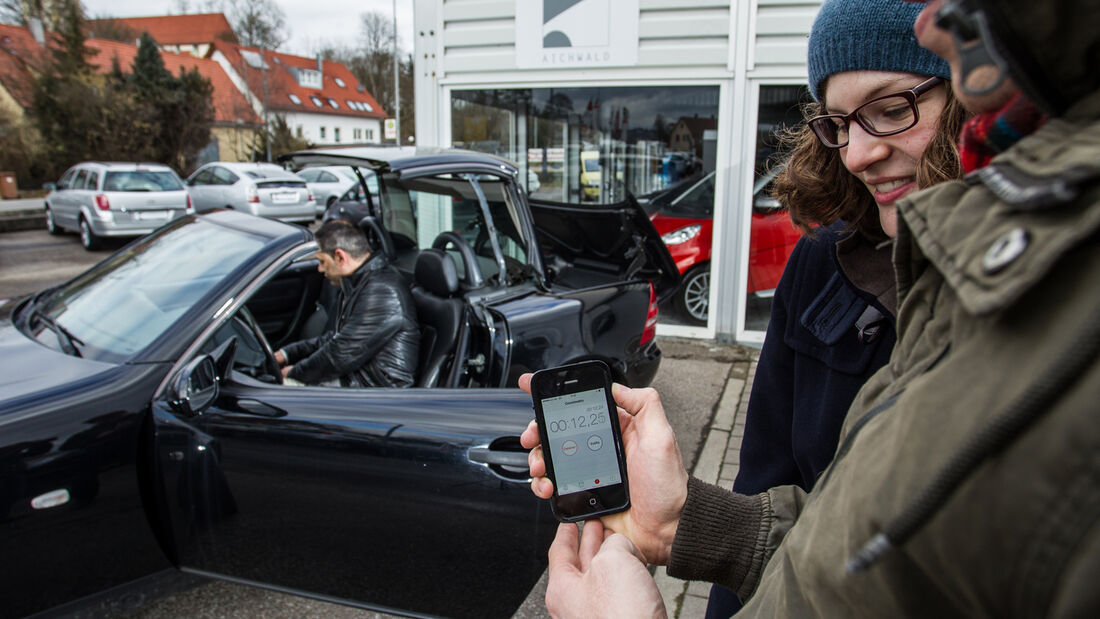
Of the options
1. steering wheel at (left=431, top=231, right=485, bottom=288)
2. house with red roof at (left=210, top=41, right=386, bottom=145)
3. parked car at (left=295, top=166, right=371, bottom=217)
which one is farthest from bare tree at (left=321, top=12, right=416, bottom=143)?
steering wheel at (left=431, top=231, right=485, bottom=288)

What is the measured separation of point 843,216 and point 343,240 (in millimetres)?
2769

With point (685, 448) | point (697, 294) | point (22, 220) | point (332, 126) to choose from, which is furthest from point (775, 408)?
point (332, 126)

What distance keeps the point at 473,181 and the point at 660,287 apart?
4.47ft

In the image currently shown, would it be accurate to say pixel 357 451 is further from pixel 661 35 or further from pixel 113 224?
pixel 113 224

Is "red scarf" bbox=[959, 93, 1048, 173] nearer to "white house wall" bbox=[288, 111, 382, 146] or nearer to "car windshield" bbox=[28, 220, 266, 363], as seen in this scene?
"car windshield" bbox=[28, 220, 266, 363]

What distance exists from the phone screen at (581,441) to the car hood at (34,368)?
185 cm

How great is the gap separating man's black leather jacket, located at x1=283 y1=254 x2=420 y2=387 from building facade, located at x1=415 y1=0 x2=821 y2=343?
3640 mm

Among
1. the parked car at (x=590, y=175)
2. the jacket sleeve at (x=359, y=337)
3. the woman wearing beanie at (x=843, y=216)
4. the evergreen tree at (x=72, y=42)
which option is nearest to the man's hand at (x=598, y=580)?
the woman wearing beanie at (x=843, y=216)

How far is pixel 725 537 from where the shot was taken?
1.08 metres

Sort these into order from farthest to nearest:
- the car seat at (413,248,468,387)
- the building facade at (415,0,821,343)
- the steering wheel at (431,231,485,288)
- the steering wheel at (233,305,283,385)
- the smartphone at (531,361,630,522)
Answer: the building facade at (415,0,821,343) → the steering wheel at (431,231,485,288) → the car seat at (413,248,468,387) → the steering wheel at (233,305,283,385) → the smartphone at (531,361,630,522)

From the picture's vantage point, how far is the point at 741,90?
592cm

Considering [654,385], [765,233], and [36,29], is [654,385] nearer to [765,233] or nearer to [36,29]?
[765,233]

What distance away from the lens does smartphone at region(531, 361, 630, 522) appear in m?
1.18

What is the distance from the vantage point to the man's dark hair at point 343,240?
11.7 ft
